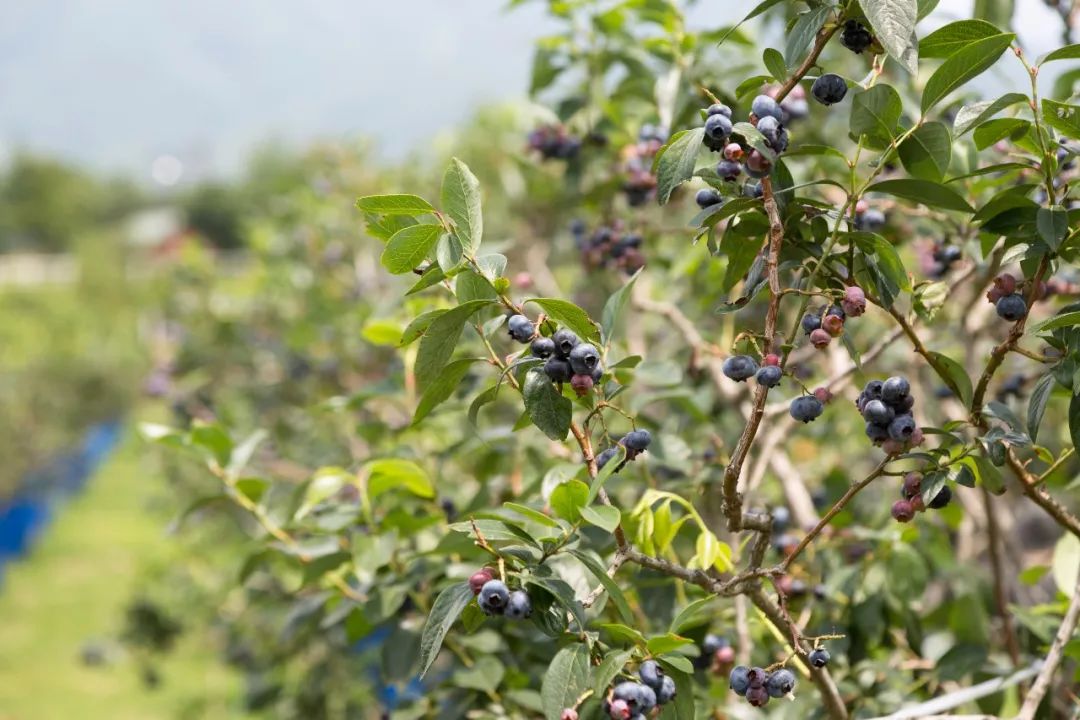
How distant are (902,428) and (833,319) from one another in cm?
10

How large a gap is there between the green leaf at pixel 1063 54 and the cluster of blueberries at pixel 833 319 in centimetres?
24

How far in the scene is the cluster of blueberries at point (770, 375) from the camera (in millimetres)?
801

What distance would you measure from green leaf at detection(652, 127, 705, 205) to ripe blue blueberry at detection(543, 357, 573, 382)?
0.14 meters

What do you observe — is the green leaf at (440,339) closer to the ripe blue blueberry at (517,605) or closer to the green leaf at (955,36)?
the ripe blue blueberry at (517,605)

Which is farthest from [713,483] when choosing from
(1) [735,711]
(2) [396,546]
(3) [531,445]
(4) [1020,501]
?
(4) [1020,501]

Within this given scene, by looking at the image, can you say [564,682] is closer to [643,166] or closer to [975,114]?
[975,114]

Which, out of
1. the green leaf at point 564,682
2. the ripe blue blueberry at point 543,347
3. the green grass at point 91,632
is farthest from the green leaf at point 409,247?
the green grass at point 91,632

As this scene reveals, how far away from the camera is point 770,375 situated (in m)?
0.80

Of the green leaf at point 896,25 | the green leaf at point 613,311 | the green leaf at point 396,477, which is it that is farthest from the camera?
the green leaf at point 396,477

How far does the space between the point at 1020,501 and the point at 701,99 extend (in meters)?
1.77

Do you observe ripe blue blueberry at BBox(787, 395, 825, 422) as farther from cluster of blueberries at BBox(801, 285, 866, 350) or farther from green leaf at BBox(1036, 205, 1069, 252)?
green leaf at BBox(1036, 205, 1069, 252)

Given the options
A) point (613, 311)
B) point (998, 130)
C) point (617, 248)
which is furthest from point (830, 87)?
point (617, 248)

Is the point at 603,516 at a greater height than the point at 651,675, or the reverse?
the point at 603,516

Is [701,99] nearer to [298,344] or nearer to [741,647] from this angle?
[741,647]
